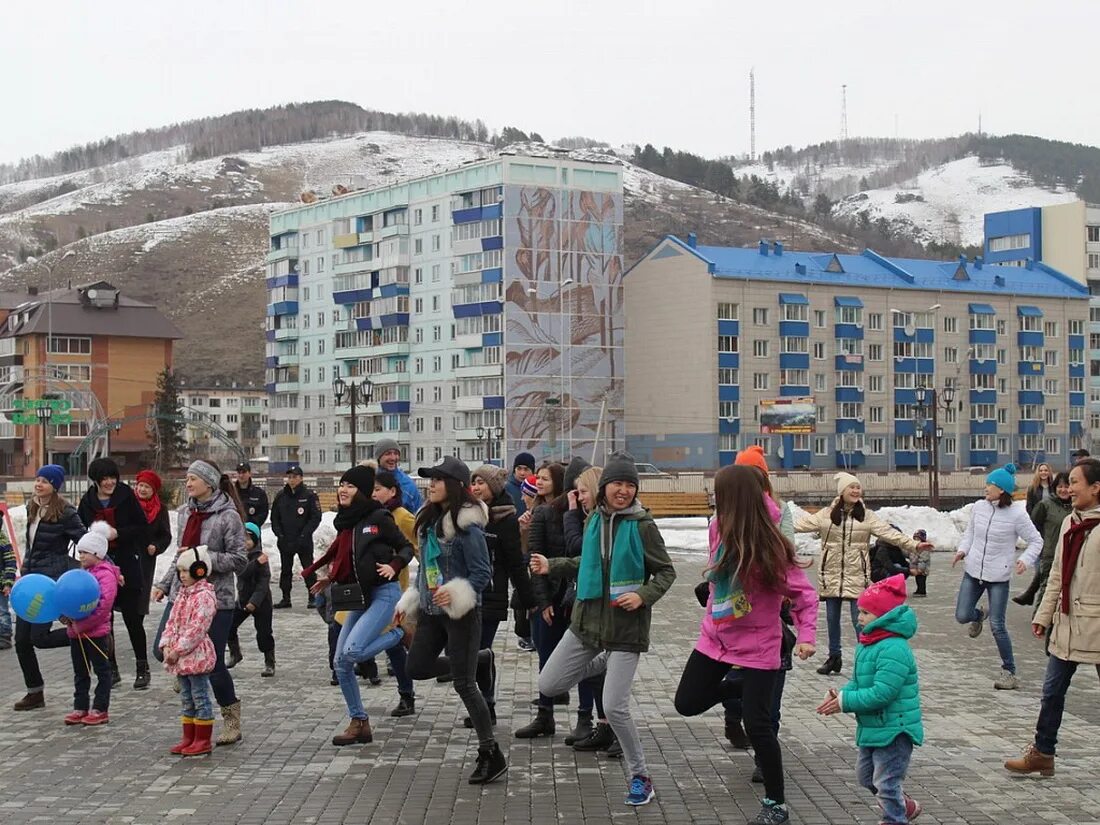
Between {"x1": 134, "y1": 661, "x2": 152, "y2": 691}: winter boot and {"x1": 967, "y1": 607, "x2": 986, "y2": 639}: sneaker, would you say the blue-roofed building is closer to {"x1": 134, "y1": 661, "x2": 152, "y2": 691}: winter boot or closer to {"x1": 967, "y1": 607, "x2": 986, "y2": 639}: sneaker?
{"x1": 967, "y1": 607, "x2": 986, "y2": 639}: sneaker

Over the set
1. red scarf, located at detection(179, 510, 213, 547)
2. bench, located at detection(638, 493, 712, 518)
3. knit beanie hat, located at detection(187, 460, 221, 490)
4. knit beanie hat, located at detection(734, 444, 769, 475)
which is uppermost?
knit beanie hat, located at detection(734, 444, 769, 475)

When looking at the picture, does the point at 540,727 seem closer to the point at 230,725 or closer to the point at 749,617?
the point at 230,725

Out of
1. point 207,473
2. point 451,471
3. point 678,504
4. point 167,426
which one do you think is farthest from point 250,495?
point 167,426

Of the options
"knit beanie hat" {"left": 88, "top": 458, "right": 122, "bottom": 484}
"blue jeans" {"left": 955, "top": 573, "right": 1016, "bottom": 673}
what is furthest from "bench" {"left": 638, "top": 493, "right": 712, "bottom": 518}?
"knit beanie hat" {"left": 88, "top": 458, "right": 122, "bottom": 484}

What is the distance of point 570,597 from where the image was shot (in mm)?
10070

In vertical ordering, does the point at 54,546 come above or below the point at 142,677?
above

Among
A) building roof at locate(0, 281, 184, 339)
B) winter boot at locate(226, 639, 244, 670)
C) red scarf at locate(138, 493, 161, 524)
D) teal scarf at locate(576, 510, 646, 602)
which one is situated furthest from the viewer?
building roof at locate(0, 281, 184, 339)

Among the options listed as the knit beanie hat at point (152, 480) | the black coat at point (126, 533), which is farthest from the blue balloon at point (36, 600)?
the knit beanie hat at point (152, 480)

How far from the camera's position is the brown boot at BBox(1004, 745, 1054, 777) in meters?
8.78

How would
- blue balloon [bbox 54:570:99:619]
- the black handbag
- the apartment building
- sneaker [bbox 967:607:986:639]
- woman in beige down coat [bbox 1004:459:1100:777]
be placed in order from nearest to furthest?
woman in beige down coat [bbox 1004:459:1100:777], the black handbag, blue balloon [bbox 54:570:99:619], sneaker [bbox 967:607:986:639], the apartment building

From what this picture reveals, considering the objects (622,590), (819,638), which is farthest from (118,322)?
(622,590)

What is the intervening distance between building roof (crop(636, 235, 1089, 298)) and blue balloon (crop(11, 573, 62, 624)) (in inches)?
3095

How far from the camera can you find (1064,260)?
10662 centimetres

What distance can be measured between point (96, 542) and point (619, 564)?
15.6 feet
